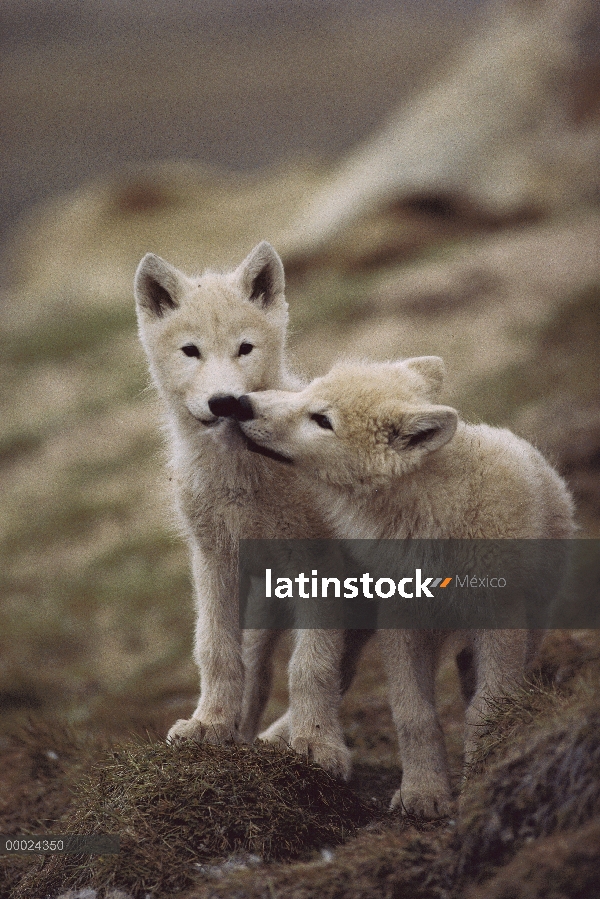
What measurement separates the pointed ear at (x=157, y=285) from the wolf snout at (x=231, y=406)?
2.92ft

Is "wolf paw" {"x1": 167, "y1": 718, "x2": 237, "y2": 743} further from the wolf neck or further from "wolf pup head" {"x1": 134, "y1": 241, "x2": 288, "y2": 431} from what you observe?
"wolf pup head" {"x1": 134, "y1": 241, "x2": 288, "y2": 431}

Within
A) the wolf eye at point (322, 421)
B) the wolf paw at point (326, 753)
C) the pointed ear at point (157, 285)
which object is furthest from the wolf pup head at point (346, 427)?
the wolf paw at point (326, 753)

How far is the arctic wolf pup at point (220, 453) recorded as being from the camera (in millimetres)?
5223

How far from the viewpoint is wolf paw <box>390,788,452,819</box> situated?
4738mm

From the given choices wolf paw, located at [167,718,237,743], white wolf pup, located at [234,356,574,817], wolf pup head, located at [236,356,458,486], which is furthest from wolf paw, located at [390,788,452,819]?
wolf pup head, located at [236,356,458,486]

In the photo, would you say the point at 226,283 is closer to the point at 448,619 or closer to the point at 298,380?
the point at 298,380

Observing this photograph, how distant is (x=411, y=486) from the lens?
4887 mm

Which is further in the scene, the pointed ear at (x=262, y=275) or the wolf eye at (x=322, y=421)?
the pointed ear at (x=262, y=275)

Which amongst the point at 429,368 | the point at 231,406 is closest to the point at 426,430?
the point at 429,368

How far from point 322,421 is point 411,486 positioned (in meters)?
0.58

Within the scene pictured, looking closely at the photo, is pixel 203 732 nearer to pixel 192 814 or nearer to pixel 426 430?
pixel 192 814

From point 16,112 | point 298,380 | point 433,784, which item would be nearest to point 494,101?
point 16,112

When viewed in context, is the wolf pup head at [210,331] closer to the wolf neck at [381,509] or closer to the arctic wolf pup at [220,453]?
the arctic wolf pup at [220,453]

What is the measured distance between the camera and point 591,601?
7.28m
